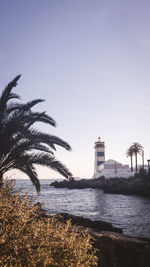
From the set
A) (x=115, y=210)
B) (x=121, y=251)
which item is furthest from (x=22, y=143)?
(x=115, y=210)

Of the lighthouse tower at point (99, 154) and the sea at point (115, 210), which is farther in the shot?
the lighthouse tower at point (99, 154)

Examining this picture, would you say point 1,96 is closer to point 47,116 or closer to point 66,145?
point 47,116

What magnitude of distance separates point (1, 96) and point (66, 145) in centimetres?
301

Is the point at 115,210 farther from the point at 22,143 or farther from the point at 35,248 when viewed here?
the point at 35,248

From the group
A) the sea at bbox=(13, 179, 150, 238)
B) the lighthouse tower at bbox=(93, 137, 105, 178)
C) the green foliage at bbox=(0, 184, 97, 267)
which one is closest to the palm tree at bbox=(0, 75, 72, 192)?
the sea at bbox=(13, 179, 150, 238)

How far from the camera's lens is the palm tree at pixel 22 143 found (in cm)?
647

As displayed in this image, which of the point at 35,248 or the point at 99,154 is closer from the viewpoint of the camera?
the point at 35,248

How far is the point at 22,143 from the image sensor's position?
7.08 m

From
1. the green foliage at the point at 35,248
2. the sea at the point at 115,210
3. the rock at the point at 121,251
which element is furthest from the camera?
the sea at the point at 115,210

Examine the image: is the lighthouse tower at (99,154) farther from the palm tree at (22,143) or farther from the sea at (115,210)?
the palm tree at (22,143)

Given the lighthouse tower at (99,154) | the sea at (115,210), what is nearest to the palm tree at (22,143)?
the sea at (115,210)

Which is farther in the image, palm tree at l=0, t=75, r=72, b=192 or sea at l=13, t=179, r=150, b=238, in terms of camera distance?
sea at l=13, t=179, r=150, b=238

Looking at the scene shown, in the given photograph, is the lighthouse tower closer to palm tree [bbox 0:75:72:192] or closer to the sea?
the sea

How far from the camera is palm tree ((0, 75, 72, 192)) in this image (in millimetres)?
6469
